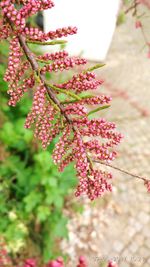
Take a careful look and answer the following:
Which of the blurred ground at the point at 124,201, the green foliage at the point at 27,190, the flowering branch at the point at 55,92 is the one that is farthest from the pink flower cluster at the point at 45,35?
the blurred ground at the point at 124,201

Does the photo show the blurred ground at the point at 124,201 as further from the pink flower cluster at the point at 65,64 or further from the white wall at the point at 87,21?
the pink flower cluster at the point at 65,64

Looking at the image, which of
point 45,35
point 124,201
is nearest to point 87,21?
point 124,201

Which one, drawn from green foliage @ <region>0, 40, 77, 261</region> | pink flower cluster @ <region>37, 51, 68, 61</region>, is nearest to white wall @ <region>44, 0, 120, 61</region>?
green foliage @ <region>0, 40, 77, 261</region>

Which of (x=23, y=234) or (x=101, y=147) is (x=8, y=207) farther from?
(x=101, y=147)

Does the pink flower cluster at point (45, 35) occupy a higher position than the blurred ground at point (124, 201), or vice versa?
the pink flower cluster at point (45, 35)

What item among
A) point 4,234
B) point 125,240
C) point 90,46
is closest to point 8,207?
point 4,234

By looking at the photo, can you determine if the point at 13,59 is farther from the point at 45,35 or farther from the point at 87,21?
the point at 87,21
